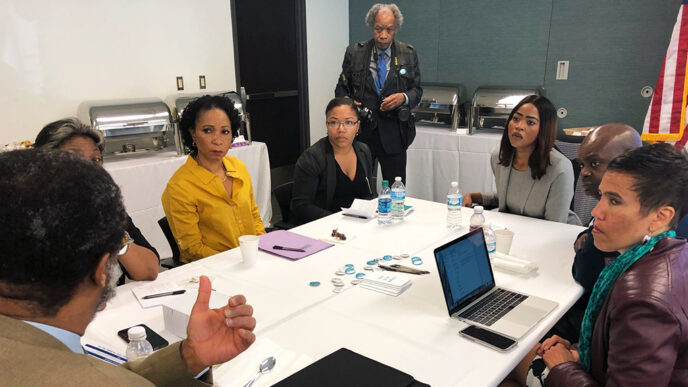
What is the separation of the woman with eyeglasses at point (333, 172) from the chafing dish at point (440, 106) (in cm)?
199

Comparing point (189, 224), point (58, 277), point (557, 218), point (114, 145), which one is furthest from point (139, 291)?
point (114, 145)

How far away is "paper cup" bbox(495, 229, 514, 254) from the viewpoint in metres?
1.92

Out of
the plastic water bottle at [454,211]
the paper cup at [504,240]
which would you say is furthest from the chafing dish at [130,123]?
the paper cup at [504,240]

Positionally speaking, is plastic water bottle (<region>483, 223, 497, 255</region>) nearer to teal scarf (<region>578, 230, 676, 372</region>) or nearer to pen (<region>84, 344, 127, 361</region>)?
teal scarf (<region>578, 230, 676, 372</region>)

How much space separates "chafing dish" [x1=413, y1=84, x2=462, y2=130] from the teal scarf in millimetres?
3313

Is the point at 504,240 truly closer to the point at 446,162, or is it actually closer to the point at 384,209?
the point at 384,209

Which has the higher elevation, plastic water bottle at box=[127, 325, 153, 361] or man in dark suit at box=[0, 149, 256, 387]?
man in dark suit at box=[0, 149, 256, 387]

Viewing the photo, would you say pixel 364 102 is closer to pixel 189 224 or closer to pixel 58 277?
pixel 189 224

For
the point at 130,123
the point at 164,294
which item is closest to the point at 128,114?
the point at 130,123

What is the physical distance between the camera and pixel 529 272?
178 centimetres

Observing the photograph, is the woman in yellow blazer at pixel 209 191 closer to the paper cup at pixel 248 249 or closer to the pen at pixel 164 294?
the paper cup at pixel 248 249

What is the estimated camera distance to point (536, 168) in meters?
2.43

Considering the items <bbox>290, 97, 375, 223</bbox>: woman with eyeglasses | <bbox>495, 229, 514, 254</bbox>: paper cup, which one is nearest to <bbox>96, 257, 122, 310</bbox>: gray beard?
<bbox>495, 229, 514, 254</bbox>: paper cup

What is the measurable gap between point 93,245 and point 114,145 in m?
3.11
